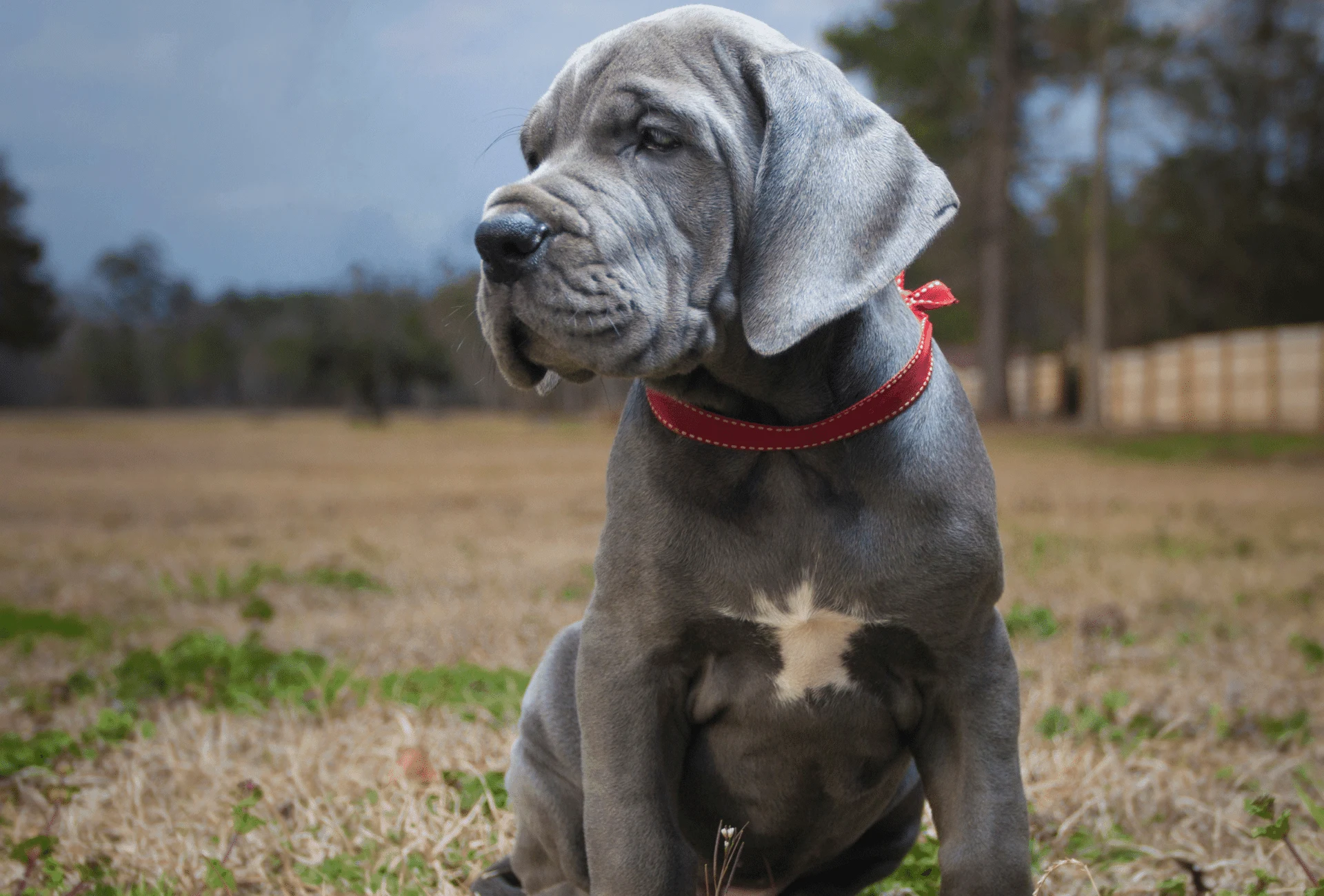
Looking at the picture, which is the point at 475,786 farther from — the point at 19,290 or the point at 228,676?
the point at 19,290

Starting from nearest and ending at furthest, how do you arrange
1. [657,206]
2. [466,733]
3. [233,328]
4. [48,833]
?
1. [657,206]
2. [48,833]
3. [466,733]
4. [233,328]

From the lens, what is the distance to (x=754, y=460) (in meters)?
1.92

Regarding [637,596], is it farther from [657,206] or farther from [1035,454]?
[1035,454]

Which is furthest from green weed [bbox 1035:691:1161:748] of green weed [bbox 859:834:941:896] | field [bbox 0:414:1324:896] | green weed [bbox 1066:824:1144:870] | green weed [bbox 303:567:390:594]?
green weed [bbox 303:567:390:594]

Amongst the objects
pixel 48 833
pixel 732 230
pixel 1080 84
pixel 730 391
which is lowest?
pixel 48 833

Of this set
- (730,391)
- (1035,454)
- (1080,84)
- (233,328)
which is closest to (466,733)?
(730,391)

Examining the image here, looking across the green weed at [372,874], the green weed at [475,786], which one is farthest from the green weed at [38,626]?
the green weed at [372,874]

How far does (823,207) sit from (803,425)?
37 cm

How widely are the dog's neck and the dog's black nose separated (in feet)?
1.10

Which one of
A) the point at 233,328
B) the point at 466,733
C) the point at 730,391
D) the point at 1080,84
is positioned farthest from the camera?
the point at 233,328

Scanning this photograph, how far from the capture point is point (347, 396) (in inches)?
1431

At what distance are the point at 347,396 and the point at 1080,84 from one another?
2451 centimetres

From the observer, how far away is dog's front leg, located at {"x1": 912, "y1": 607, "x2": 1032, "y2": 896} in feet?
6.20

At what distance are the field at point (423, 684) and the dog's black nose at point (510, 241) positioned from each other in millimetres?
1345
